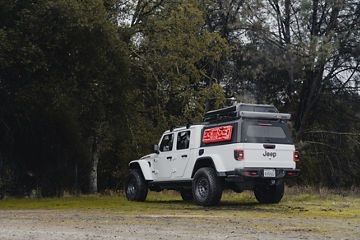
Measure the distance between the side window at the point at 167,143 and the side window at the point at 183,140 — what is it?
0.41 meters

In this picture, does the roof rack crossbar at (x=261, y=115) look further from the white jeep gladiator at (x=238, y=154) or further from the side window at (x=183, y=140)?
the side window at (x=183, y=140)

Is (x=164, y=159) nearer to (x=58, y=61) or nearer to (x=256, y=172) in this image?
(x=256, y=172)

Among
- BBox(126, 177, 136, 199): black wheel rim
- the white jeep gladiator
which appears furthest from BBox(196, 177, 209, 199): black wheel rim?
BBox(126, 177, 136, 199): black wheel rim

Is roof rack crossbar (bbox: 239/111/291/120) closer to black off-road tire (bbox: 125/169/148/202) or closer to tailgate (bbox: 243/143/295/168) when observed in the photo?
tailgate (bbox: 243/143/295/168)

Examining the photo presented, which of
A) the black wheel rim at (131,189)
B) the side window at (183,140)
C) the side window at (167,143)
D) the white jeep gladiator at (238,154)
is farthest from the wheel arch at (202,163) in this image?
the black wheel rim at (131,189)

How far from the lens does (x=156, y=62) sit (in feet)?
82.5

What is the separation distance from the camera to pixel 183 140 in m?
16.8

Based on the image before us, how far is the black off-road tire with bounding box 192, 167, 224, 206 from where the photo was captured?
1481 centimetres

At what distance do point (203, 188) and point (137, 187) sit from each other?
10.7 ft

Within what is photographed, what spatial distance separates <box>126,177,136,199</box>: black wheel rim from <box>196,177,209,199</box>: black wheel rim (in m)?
3.31

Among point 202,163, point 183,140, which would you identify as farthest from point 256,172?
point 183,140

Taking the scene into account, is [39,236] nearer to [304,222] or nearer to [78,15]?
[304,222]

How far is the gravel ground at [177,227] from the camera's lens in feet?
27.8

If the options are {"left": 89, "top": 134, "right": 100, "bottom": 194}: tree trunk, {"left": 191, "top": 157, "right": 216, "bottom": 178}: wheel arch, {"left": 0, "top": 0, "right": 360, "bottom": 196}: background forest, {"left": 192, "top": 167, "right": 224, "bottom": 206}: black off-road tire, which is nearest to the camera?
{"left": 192, "top": 167, "right": 224, "bottom": 206}: black off-road tire
